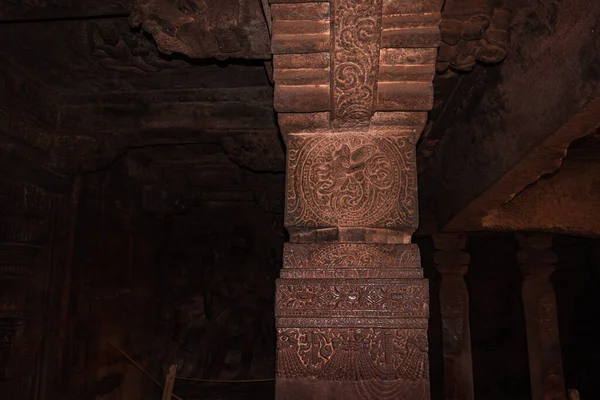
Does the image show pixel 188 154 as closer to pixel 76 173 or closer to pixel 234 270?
pixel 76 173

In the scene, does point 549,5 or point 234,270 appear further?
point 234,270

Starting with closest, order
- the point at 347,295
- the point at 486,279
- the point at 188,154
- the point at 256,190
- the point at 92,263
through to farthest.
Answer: the point at 347,295 → the point at 92,263 → the point at 188,154 → the point at 256,190 → the point at 486,279

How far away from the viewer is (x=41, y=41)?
10.4ft

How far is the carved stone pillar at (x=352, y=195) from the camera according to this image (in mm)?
1945

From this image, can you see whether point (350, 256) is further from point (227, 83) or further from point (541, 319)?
point (541, 319)

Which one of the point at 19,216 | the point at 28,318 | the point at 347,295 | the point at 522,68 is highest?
the point at 522,68

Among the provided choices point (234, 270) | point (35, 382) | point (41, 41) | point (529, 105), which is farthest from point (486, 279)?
point (41, 41)

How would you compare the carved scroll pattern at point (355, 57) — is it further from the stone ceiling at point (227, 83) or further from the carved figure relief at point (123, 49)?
the carved figure relief at point (123, 49)

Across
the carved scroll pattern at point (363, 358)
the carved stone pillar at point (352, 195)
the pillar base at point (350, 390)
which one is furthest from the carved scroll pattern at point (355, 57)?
the pillar base at point (350, 390)

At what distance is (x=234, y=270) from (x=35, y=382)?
12.6 ft

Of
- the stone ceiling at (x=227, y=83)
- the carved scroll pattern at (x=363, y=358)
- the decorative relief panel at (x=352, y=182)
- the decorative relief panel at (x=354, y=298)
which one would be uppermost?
the stone ceiling at (x=227, y=83)

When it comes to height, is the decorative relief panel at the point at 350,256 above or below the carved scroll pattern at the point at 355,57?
below

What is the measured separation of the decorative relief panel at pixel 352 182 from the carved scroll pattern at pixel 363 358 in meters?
0.43

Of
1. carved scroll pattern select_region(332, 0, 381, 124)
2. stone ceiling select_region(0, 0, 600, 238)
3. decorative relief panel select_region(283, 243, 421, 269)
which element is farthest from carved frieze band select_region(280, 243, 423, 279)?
stone ceiling select_region(0, 0, 600, 238)
